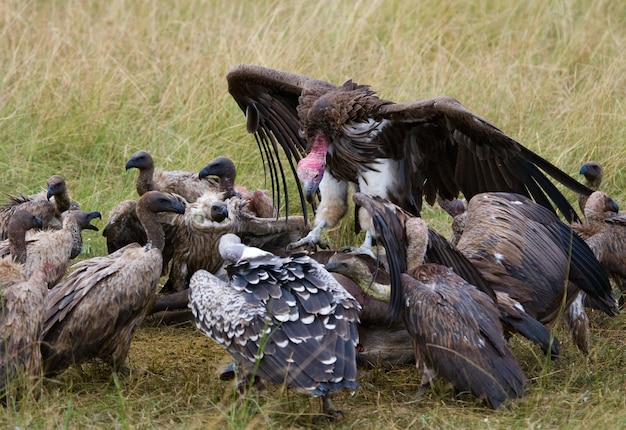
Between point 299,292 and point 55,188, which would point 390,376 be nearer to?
point 299,292

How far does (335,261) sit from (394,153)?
1158 mm

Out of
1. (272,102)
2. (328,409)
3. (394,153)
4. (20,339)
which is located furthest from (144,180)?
(328,409)

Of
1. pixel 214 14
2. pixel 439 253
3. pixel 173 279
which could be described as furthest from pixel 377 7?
pixel 439 253

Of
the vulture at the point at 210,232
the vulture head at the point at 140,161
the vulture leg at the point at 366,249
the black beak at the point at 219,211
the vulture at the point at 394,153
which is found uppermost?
the vulture at the point at 394,153

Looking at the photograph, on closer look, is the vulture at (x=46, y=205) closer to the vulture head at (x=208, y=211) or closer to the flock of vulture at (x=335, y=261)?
the flock of vulture at (x=335, y=261)

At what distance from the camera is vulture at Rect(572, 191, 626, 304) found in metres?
5.82

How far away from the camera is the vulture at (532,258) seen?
5.20m

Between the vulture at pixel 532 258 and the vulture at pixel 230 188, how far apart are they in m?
1.50

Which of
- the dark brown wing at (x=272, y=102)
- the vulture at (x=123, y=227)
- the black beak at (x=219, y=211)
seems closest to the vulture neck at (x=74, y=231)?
the vulture at (x=123, y=227)

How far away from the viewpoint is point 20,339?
4.30m

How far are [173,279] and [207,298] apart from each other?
1.74 meters

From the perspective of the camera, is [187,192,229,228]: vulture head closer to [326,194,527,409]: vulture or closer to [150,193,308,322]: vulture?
[150,193,308,322]: vulture

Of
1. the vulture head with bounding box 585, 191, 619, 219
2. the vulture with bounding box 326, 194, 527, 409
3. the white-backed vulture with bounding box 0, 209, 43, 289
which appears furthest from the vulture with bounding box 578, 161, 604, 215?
the white-backed vulture with bounding box 0, 209, 43, 289

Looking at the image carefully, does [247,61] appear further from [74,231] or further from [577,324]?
A: [577,324]
